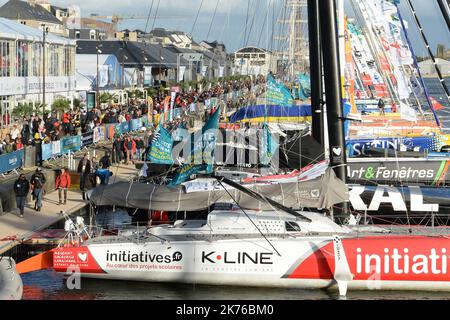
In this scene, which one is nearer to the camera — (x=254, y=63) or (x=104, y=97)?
(x=104, y=97)

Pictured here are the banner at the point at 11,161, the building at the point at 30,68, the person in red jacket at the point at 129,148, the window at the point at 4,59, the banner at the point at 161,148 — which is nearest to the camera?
the banner at the point at 161,148

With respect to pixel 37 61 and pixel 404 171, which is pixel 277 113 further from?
pixel 404 171

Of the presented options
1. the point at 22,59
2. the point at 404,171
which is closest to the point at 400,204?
the point at 404,171

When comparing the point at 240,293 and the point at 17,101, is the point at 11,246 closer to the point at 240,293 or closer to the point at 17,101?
the point at 240,293

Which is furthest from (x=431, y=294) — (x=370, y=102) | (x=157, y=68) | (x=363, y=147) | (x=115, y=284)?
(x=157, y=68)

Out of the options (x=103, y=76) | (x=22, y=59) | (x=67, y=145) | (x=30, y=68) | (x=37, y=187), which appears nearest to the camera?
(x=37, y=187)

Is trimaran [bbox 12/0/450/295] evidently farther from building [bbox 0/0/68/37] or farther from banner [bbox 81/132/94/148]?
building [bbox 0/0/68/37]

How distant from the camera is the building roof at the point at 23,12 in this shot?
316 feet

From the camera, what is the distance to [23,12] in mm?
97062

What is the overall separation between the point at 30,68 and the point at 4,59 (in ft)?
15.7

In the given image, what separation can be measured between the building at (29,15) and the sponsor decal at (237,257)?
256 ft

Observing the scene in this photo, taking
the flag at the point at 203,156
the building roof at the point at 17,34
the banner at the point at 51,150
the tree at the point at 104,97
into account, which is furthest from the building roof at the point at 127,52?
the flag at the point at 203,156

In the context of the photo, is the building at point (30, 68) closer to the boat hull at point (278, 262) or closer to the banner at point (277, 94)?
the banner at point (277, 94)

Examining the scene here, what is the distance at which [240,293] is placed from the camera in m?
17.4
